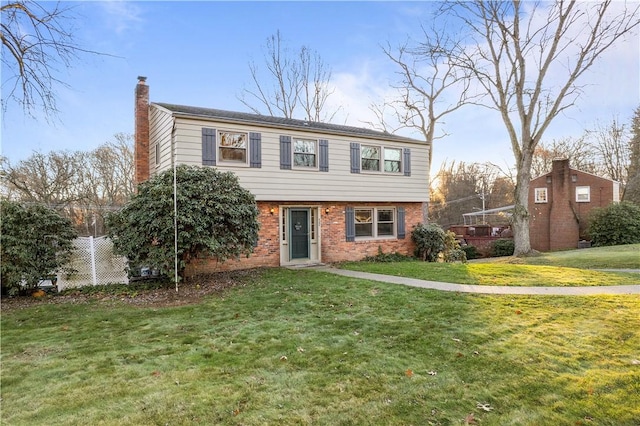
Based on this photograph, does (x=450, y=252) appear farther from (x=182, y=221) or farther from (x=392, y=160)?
(x=182, y=221)

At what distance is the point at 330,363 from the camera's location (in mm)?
3918

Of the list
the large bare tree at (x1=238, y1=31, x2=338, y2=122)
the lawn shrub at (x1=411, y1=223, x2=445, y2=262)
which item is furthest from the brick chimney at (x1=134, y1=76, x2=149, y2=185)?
the large bare tree at (x1=238, y1=31, x2=338, y2=122)

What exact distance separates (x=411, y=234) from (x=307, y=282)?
7.10 m

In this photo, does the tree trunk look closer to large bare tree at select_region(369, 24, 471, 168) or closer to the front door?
large bare tree at select_region(369, 24, 471, 168)

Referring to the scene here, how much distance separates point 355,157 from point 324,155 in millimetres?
1296

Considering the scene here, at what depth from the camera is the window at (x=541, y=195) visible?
23688 millimetres

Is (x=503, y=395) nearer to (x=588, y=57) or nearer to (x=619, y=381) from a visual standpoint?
(x=619, y=381)

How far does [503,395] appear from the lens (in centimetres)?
320

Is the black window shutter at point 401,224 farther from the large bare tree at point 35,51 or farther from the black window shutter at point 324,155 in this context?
the large bare tree at point 35,51

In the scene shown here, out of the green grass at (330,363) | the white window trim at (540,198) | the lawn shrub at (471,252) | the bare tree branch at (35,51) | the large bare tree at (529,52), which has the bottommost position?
the lawn shrub at (471,252)

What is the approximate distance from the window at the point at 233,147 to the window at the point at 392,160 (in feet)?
18.0

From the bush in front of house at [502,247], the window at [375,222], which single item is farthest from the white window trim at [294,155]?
the bush in front of house at [502,247]

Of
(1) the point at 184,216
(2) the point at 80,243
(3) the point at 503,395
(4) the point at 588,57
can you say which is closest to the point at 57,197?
(2) the point at 80,243

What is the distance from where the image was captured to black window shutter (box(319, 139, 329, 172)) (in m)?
12.2
